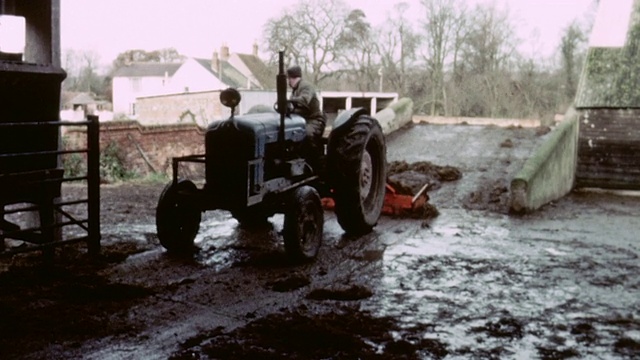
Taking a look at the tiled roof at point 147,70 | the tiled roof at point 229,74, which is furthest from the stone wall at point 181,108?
the tiled roof at point 147,70

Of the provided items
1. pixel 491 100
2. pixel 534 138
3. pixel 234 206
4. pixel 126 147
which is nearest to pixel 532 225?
pixel 234 206

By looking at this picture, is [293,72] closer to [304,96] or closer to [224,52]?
[304,96]

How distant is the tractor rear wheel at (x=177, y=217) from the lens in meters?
7.54

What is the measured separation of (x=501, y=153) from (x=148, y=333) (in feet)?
42.8

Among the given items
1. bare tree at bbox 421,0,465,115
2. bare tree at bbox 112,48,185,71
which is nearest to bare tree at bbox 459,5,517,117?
bare tree at bbox 421,0,465,115

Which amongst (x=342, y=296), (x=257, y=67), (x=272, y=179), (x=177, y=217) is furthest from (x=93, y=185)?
(x=257, y=67)

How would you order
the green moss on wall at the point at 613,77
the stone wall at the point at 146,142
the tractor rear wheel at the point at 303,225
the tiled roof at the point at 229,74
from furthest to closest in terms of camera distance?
the tiled roof at the point at 229,74 < the stone wall at the point at 146,142 < the green moss on wall at the point at 613,77 < the tractor rear wheel at the point at 303,225

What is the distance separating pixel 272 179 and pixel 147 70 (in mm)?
66038

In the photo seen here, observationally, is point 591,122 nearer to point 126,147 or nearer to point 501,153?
point 501,153

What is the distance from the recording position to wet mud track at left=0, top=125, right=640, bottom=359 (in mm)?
4926

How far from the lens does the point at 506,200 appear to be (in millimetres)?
12117

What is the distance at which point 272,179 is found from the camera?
776 centimetres

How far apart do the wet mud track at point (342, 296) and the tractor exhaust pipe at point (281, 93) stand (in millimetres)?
1312

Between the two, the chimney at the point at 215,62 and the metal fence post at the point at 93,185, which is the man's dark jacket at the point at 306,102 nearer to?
the metal fence post at the point at 93,185
